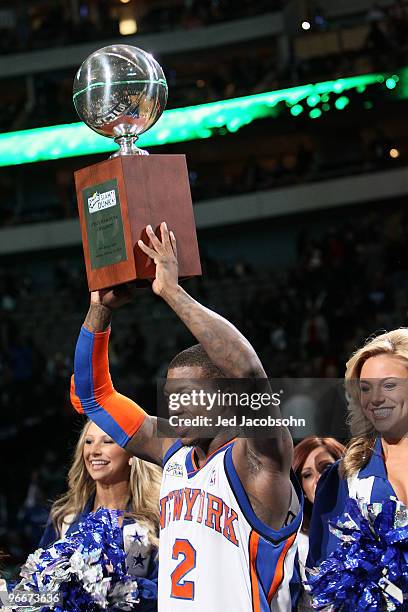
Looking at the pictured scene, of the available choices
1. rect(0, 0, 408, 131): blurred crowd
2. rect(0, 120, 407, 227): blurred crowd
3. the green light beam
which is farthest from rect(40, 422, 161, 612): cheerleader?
rect(0, 120, 407, 227): blurred crowd

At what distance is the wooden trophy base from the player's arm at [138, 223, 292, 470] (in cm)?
4

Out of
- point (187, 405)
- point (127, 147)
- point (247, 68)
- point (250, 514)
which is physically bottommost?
point (250, 514)

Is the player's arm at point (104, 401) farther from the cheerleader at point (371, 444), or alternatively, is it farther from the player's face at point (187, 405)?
the cheerleader at point (371, 444)

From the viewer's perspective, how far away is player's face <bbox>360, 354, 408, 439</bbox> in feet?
7.88

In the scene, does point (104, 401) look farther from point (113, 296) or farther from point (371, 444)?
point (371, 444)

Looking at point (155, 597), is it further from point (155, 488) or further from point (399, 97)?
point (399, 97)

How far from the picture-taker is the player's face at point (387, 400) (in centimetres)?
240

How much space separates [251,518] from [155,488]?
1.01m

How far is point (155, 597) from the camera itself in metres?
2.99

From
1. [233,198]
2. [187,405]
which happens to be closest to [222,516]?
[187,405]

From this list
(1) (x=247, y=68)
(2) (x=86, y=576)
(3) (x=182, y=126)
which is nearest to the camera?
(2) (x=86, y=576)

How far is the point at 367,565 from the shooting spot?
2258 mm

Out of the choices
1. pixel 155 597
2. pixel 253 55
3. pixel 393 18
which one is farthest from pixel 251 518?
pixel 253 55

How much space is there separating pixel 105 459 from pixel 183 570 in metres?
0.96
